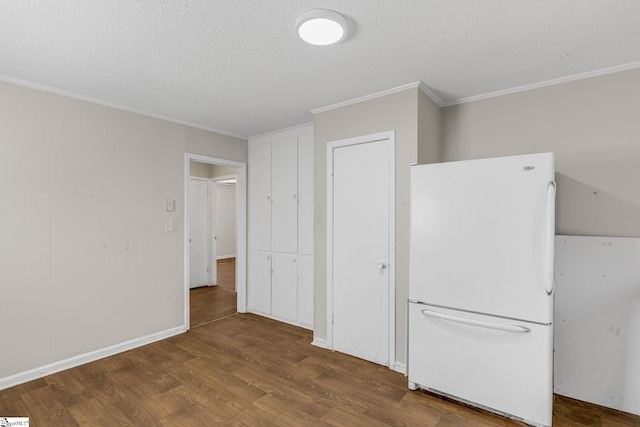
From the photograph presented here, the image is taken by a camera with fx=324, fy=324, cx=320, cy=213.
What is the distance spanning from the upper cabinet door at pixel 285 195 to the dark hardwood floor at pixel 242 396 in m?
A: 1.30

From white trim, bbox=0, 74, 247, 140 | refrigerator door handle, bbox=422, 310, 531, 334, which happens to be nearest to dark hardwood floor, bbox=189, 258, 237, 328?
white trim, bbox=0, 74, 247, 140

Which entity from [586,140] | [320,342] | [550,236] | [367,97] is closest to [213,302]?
[320,342]

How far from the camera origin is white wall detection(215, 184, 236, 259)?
29.6ft

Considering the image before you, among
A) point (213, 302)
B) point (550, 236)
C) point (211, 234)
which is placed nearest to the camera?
point (550, 236)

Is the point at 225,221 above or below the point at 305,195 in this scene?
below

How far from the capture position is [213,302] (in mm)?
4910

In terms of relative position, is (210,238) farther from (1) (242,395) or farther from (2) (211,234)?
(1) (242,395)

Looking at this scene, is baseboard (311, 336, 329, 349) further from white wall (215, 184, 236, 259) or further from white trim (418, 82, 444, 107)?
white wall (215, 184, 236, 259)

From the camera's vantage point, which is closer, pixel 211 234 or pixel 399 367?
pixel 399 367

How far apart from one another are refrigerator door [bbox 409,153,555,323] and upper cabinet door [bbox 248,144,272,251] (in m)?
2.23

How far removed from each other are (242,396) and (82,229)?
6.71 ft

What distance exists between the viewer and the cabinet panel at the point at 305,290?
3.79 m

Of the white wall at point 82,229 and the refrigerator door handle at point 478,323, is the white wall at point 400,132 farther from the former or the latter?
the white wall at point 82,229

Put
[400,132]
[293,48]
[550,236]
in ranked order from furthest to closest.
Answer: [400,132] < [293,48] < [550,236]
